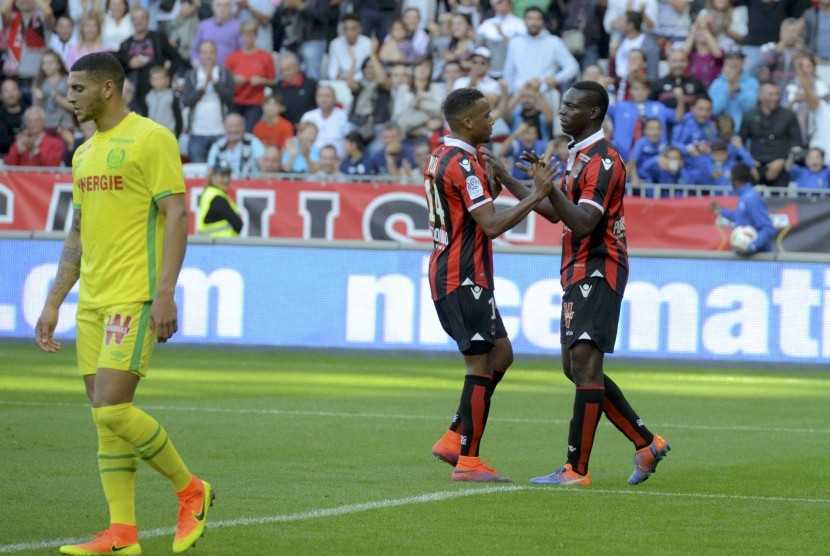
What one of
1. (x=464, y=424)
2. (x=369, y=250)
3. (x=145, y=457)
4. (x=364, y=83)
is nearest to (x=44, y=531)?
(x=145, y=457)

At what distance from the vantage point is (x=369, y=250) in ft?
60.4

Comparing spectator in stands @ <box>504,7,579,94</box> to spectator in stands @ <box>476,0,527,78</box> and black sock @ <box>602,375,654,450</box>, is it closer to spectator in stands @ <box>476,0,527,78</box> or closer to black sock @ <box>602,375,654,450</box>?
spectator in stands @ <box>476,0,527,78</box>

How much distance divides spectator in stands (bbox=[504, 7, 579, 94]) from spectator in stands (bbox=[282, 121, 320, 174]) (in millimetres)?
3045

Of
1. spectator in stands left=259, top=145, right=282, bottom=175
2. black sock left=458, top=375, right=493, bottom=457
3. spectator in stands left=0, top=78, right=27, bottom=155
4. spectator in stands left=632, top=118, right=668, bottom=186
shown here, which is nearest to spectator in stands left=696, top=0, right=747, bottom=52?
spectator in stands left=632, top=118, right=668, bottom=186

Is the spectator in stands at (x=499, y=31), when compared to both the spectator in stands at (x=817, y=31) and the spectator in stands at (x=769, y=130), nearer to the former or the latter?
the spectator in stands at (x=769, y=130)

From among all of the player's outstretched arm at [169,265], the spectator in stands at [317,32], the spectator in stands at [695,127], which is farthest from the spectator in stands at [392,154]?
the player's outstretched arm at [169,265]

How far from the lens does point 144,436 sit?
6.49m

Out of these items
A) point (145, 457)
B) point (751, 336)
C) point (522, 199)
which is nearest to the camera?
point (145, 457)

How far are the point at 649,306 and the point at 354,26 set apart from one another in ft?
25.8

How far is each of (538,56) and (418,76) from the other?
178 centimetres

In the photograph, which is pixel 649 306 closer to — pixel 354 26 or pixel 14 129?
pixel 354 26

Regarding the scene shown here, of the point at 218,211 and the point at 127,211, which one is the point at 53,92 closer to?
the point at 218,211

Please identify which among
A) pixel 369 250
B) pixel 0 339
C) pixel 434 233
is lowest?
pixel 0 339

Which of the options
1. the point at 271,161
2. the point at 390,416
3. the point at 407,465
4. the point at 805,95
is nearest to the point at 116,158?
the point at 407,465
